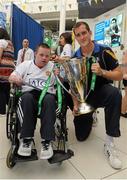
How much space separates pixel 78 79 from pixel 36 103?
1.19ft

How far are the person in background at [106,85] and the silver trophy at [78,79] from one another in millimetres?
59

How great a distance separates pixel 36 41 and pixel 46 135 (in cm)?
639

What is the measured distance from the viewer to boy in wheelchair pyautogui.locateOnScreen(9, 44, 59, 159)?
1292mm

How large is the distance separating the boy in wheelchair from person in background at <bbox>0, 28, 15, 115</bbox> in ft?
1.83

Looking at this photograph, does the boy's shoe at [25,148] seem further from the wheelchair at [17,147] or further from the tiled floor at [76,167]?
the tiled floor at [76,167]

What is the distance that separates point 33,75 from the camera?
1.58m

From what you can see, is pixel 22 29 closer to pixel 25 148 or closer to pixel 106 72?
pixel 106 72

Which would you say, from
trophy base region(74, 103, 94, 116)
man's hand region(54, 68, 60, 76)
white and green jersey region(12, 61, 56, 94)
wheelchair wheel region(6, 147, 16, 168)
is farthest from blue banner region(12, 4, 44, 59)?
wheelchair wheel region(6, 147, 16, 168)

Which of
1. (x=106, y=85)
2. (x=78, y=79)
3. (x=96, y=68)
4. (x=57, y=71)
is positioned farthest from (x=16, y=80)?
(x=106, y=85)

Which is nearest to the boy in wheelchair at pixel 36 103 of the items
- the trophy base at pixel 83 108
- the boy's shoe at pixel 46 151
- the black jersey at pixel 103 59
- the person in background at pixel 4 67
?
the boy's shoe at pixel 46 151

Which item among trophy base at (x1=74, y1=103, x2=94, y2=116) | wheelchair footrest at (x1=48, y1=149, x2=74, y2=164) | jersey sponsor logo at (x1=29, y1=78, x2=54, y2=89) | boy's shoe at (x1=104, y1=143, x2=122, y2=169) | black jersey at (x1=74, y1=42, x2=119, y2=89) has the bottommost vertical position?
boy's shoe at (x1=104, y1=143, x2=122, y2=169)

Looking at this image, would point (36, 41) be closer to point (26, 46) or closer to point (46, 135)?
point (26, 46)

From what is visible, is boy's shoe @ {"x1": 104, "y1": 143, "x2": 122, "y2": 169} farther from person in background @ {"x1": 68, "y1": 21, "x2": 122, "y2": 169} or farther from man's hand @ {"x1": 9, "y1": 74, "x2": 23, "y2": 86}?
man's hand @ {"x1": 9, "y1": 74, "x2": 23, "y2": 86}

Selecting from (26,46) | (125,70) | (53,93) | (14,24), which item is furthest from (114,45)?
(53,93)
